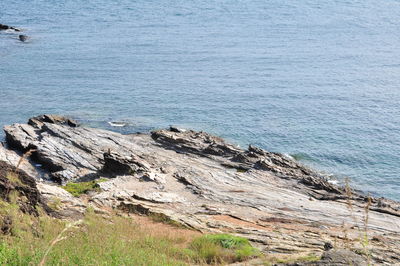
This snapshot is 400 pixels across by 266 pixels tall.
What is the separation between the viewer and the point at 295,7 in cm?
10150

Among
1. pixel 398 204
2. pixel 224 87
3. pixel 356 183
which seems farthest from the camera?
pixel 224 87

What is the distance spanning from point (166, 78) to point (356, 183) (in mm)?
30353

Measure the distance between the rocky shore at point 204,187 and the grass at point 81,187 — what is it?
0.53 metres

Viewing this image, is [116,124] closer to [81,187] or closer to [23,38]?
[81,187]

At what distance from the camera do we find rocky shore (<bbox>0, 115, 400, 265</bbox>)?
24250mm

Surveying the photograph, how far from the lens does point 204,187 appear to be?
3381cm

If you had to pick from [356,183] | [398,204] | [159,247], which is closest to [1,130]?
[356,183]

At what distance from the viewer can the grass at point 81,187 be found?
29.9 m

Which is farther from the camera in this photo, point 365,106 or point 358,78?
point 358,78

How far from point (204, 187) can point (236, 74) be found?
34036 mm

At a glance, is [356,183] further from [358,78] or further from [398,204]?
[358,78]

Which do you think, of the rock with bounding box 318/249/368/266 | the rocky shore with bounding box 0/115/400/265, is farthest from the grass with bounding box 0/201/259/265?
the rocky shore with bounding box 0/115/400/265

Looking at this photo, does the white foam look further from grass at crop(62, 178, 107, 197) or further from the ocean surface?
grass at crop(62, 178, 107, 197)

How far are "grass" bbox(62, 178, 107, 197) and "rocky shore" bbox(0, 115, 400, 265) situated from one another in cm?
53
